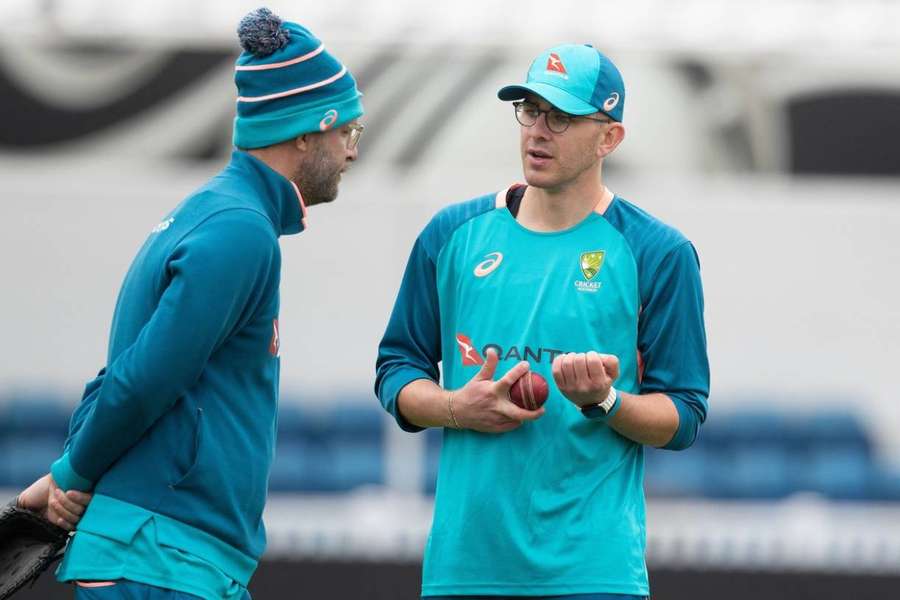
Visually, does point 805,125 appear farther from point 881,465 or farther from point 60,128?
point 60,128

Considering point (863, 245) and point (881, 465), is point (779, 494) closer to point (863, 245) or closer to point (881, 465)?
point (881, 465)

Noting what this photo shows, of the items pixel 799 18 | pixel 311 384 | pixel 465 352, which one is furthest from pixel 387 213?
pixel 465 352

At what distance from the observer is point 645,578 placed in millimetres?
3445

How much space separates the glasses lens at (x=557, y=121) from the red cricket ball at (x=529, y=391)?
22.2 inches

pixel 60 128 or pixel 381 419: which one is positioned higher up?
pixel 60 128

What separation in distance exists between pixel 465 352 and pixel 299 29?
2.55 feet

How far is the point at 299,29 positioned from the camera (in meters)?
3.44

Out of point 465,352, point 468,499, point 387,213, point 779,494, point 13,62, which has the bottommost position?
point 779,494

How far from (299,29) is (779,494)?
447 cm

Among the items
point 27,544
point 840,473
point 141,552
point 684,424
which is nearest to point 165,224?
point 141,552

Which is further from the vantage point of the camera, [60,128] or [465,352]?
[60,128]

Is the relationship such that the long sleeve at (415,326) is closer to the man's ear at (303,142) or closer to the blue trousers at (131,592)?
the man's ear at (303,142)

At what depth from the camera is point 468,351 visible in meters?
3.49

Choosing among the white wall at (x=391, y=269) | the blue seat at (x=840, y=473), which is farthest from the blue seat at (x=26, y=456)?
the blue seat at (x=840, y=473)
